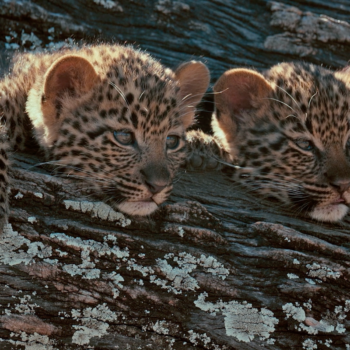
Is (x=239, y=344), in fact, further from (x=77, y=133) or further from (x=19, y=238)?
(x=77, y=133)

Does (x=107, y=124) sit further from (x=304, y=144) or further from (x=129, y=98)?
(x=304, y=144)

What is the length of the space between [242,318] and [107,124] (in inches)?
75.4

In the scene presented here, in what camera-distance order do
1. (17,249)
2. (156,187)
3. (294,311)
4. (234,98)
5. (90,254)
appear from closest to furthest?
1. (17,249)
2. (90,254)
3. (294,311)
4. (156,187)
5. (234,98)

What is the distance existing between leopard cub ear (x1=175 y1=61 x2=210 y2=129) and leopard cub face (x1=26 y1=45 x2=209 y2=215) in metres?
0.48

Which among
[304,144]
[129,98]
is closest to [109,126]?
[129,98]

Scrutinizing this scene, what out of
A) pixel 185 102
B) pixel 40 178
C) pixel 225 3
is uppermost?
pixel 225 3

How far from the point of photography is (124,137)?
501cm

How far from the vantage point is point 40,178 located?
177 inches

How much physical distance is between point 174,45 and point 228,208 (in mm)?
3184

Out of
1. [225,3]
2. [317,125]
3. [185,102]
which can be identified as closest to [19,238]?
[185,102]

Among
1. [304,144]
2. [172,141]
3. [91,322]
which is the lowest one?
[91,322]

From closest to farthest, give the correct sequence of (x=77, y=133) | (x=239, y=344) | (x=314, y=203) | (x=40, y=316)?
(x=40, y=316), (x=239, y=344), (x=77, y=133), (x=314, y=203)

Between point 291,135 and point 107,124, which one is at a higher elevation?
point 291,135

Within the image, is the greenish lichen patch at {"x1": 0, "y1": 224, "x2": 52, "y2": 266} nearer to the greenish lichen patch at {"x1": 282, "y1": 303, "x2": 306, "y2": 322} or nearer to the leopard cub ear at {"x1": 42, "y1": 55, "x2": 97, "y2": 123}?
the leopard cub ear at {"x1": 42, "y1": 55, "x2": 97, "y2": 123}
